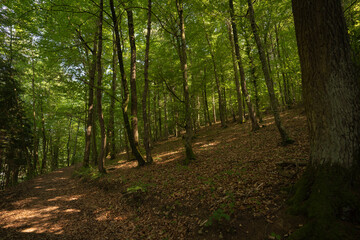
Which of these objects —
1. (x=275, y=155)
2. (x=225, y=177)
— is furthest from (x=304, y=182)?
(x=275, y=155)

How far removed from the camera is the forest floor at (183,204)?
4.00 meters

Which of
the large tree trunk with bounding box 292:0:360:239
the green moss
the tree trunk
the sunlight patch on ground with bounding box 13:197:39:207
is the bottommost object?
the sunlight patch on ground with bounding box 13:197:39:207

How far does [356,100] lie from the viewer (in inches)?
118

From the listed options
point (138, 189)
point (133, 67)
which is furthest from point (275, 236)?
point (133, 67)

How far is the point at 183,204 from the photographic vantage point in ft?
18.0

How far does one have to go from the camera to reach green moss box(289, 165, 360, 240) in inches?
101

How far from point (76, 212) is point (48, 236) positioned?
1651mm

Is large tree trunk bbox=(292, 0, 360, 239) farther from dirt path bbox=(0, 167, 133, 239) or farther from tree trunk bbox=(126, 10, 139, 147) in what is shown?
tree trunk bbox=(126, 10, 139, 147)

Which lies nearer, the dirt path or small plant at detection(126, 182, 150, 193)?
the dirt path

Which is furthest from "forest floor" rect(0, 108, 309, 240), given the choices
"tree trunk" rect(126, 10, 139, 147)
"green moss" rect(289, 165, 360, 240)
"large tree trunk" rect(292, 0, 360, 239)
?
"tree trunk" rect(126, 10, 139, 147)

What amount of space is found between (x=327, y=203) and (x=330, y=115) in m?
1.66

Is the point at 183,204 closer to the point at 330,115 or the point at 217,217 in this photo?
the point at 217,217

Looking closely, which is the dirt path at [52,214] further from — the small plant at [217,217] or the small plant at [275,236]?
the small plant at [275,236]

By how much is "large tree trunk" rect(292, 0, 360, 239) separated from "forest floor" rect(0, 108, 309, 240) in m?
0.61
